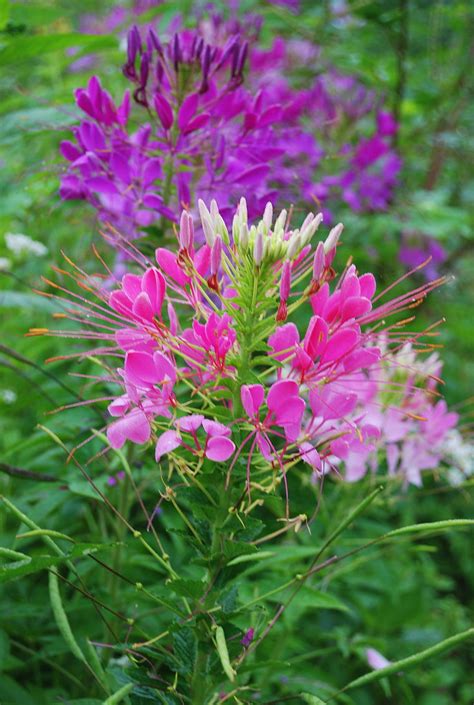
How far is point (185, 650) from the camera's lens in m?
0.80

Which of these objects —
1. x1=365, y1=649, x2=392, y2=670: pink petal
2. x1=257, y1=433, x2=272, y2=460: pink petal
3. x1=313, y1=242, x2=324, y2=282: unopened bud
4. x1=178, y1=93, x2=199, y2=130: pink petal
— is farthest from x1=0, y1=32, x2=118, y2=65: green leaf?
x1=365, y1=649, x2=392, y2=670: pink petal

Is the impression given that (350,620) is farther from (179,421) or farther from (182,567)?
(179,421)

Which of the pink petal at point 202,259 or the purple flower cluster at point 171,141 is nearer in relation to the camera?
the pink petal at point 202,259

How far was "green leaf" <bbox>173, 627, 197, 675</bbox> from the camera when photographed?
79cm

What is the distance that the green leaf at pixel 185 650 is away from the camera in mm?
792

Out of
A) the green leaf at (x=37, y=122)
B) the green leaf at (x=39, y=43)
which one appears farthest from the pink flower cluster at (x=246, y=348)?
the green leaf at (x=39, y=43)

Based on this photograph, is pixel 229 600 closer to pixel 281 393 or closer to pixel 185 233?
pixel 281 393

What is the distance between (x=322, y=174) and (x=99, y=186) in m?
1.23

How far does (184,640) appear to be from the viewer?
806 millimetres

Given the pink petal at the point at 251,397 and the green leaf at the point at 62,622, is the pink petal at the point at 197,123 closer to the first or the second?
the pink petal at the point at 251,397

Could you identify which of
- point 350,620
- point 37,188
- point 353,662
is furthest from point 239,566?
point 350,620

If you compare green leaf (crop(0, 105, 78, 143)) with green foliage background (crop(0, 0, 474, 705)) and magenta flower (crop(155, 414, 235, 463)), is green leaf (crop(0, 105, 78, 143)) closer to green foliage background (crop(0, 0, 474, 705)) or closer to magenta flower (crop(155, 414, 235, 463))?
green foliage background (crop(0, 0, 474, 705))

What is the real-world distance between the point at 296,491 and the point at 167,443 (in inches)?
22.1

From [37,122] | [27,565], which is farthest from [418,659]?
[37,122]
